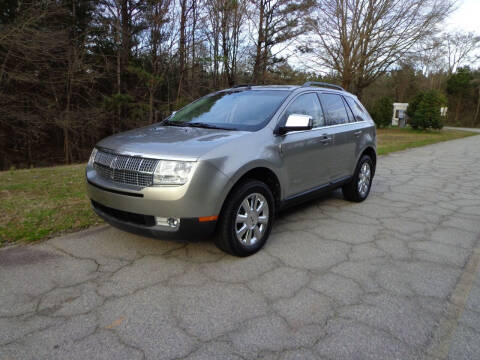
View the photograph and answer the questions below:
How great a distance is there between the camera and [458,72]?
157 feet

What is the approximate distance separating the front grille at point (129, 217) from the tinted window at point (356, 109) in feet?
12.0

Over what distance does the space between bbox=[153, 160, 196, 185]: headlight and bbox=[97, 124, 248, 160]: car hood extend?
51mm

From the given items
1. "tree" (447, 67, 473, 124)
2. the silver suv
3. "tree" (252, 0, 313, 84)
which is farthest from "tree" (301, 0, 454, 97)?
"tree" (447, 67, 473, 124)

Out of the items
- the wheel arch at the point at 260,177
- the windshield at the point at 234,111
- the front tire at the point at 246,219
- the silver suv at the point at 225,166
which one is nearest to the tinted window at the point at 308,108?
the silver suv at the point at 225,166

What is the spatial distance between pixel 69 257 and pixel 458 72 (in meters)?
57.1

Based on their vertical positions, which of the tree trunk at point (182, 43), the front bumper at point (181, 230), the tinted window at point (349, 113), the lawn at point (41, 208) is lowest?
the lawn at point (41, 208)

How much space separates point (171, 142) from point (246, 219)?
101cm

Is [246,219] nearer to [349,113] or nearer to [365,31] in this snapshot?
[349,113]

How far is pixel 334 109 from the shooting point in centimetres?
477

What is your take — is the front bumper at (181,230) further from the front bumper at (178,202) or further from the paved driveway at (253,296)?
the paved driveway at (253,296)

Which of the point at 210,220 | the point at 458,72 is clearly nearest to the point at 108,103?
the point at 210,220

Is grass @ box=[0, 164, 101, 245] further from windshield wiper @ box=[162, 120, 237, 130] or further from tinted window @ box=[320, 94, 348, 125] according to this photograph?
tinted window @ box=[320, 94, 348, 125]

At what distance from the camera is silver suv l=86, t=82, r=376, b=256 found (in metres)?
2.85

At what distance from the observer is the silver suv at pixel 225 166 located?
2.85 meters
